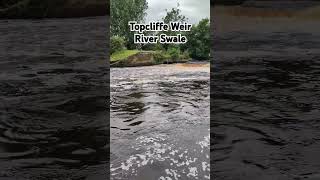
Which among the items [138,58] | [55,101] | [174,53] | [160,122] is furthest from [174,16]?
[55,101]

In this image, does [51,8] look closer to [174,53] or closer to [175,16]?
[174,53]

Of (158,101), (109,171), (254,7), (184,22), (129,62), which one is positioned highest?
(254,7)

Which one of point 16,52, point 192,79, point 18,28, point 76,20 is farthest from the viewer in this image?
point 18,28

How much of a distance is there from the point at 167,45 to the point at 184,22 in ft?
1.44

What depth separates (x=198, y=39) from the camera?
17.5 ft

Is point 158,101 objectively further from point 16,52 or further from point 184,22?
point 16,52

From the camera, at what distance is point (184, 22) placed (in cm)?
525

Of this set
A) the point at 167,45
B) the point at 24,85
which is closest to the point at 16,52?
the point at 24,85

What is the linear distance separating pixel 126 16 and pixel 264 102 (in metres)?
2.50

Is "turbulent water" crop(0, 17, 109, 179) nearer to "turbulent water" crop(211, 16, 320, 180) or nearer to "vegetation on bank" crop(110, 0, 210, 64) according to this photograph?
"vegetation on bank" crop(110, 0, 210, 64)

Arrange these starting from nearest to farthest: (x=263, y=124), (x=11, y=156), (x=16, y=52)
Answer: (x=11, y=156) → (x=263, y=124) → (x=16, y=52)

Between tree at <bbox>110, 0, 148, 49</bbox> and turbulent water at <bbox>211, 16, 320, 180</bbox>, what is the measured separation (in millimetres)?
1704

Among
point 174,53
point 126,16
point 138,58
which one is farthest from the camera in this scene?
point 138,58

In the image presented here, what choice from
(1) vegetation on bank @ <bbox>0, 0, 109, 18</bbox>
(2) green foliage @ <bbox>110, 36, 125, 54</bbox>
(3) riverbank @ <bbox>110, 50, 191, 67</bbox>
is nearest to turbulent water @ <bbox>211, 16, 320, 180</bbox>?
(3) riverbank @ <bbox>110, 50, 191, 67</bbox>
